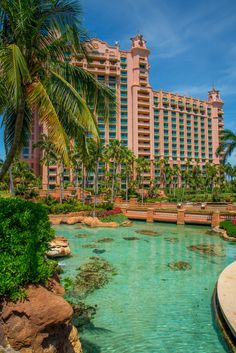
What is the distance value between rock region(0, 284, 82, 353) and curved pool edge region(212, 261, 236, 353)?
4494mm

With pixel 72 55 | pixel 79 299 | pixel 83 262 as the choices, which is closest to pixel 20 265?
pixel 79 299

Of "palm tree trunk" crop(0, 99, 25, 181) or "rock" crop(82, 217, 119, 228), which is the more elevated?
"palm tree trunk" crop(0, 99, 25, 181)

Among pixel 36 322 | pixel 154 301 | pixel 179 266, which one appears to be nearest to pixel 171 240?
pixel 179 266

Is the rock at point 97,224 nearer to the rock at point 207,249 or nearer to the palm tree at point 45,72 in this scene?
the rock at point 207,249

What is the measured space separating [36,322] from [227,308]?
5.91 meters

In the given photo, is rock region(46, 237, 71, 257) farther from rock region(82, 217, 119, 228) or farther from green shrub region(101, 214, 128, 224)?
green shrub region(101, 214, 128, 224)

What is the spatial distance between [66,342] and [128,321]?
3702 mm

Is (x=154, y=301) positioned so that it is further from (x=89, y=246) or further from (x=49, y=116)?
(x=89, y=246)

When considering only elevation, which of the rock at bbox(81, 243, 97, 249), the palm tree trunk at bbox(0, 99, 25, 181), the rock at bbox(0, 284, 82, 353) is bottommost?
the rock at bbox(81, 243, 97, 249)

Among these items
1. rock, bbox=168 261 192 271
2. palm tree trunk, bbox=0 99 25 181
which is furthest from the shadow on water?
rock, bbox=168 261 192 271

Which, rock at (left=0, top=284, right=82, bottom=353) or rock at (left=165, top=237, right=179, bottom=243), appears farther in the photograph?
rock at (left=165, top=237, right=179, bottom=243)

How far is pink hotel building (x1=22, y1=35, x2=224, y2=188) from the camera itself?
95812 millimetres

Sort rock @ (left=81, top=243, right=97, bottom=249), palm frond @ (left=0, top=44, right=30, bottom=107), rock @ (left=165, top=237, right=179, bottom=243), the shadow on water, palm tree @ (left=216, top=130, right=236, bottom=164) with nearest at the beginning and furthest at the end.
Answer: palm frond @ (left=0, top=44, right=30, bottom=107), the shadow on water, rock @ (left=81, top=243, right=97, bottom=249), rock @ (left=165, top=237, right=179, bottom=243), palm tree @ (left=216, top=130, right=236, bottom=164)

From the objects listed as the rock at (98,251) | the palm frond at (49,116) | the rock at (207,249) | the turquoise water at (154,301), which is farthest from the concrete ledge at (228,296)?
the rock at (98,251)
